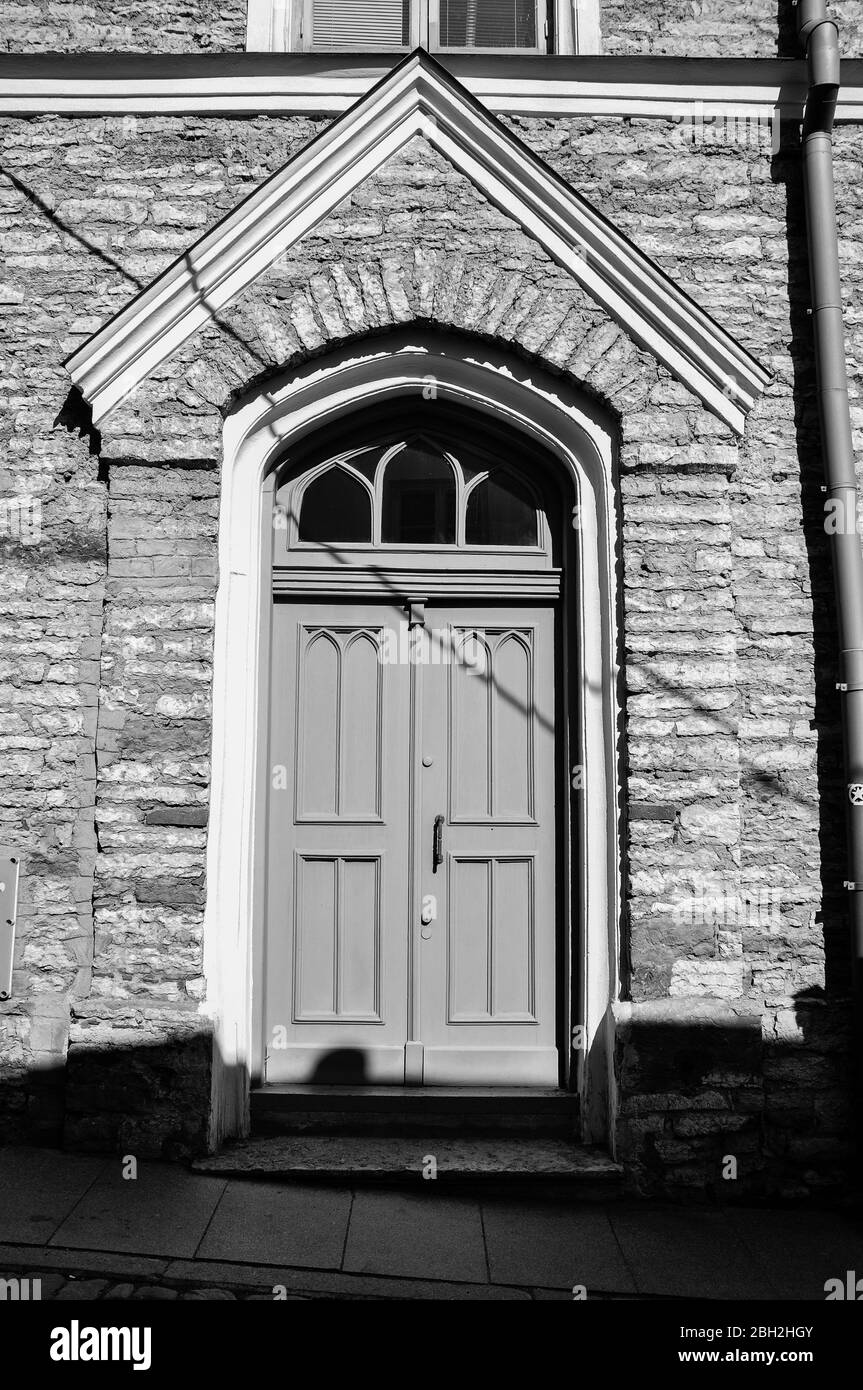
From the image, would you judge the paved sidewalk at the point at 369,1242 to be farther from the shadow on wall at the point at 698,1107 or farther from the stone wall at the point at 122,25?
the stone wall at the point at 122,25

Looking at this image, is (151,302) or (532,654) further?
(532,654)

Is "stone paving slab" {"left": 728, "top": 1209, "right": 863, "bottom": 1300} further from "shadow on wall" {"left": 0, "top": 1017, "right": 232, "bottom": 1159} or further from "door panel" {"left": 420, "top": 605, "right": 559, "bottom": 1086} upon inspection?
"shadow on wall" {"left": 0, "top": 1017, "right": 232, "bottom": 1159}

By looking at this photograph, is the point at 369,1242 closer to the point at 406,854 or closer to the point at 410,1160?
the point at 410,1160

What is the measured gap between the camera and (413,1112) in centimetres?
432

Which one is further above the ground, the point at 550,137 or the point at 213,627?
the point at 550,137

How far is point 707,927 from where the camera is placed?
411 centimetres

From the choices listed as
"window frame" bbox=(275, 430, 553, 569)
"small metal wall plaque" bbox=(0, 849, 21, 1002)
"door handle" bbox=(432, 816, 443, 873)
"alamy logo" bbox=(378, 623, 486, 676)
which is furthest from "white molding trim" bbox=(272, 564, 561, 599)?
"small metal wall plaque" bbox=(0, 849, 21, 1002)

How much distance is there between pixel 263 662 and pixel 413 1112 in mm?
2037

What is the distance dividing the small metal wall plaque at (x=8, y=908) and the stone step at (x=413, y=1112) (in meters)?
1.16

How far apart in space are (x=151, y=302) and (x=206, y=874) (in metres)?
2.40

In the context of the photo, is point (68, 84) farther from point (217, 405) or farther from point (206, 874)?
point (206, 874)

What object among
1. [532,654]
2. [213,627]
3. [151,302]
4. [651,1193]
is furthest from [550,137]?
[651,1193]
